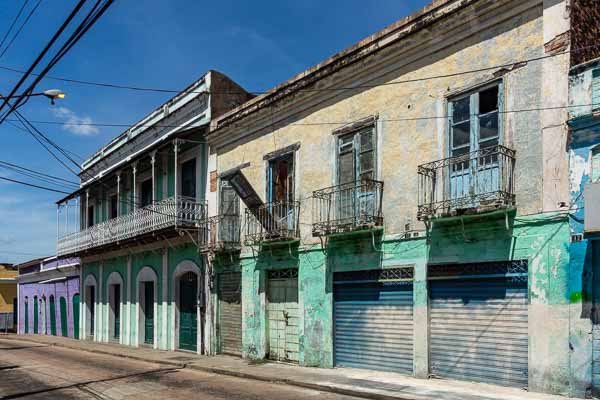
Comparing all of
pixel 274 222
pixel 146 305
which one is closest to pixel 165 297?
pixel 146 305

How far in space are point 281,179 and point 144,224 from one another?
656 centimetres

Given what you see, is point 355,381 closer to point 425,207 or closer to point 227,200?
point 425,207

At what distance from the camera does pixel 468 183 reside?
426 inches

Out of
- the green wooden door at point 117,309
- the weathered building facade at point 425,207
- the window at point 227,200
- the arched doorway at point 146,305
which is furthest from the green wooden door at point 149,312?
the weathered building facade at point 425,207

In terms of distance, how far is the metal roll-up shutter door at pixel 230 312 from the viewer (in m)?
17.3

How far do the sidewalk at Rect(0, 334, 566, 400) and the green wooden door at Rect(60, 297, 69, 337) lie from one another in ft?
49.7

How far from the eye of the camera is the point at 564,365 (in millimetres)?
9273

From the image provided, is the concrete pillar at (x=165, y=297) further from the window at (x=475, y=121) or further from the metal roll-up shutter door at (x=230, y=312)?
the window at (x=475, y=121)

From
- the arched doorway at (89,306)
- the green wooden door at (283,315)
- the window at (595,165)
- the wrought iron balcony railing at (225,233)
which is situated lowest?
the arched doorway at (89,306)

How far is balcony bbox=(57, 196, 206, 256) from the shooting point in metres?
18.3

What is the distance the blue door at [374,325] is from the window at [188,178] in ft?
25.5

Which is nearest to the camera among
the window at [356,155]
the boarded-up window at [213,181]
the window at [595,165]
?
the window at [595,165]

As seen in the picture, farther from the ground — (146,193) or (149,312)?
(146,193)

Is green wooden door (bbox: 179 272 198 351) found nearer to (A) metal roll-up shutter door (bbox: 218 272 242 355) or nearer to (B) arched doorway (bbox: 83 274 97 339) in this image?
(A) metal roll-up shutter door (bbox: 218 272 242 355)
